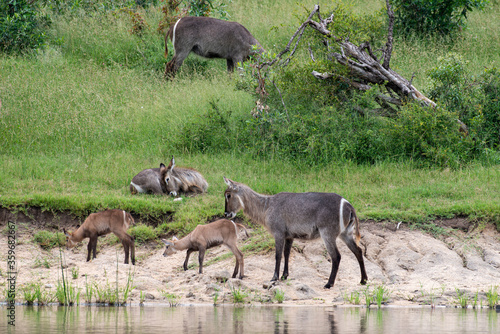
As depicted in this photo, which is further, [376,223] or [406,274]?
[376,223]

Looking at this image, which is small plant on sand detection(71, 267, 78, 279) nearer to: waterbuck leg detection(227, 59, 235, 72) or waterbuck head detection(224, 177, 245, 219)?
waterbuck head detection(224, 177, 245, 219)

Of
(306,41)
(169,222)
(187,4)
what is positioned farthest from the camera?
(187,4)

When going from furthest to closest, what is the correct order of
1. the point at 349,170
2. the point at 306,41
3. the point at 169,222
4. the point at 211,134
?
1. the point at 306,41
2. the point at 211,134
3. the point at 349,170
4. the point at 169,222

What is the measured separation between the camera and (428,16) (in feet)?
53.2

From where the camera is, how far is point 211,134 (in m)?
11.6

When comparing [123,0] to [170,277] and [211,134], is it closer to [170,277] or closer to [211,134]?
[211,134]

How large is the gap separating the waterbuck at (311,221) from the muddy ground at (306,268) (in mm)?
324

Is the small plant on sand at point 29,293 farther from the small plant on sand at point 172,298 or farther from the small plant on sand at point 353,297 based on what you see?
the small plant on sand at point 353,297

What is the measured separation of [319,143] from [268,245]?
3293mm

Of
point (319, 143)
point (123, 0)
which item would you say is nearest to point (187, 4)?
point (123, 0)

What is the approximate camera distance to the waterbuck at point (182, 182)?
31.2 feet

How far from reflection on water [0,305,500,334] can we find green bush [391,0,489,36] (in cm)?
1145

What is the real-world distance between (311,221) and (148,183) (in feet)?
11.0

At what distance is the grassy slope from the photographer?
28.5 ft
